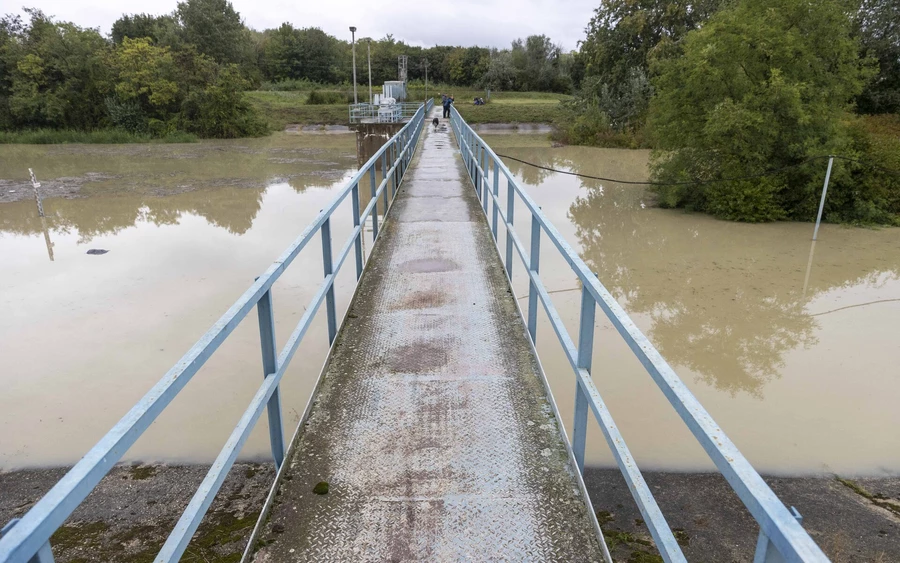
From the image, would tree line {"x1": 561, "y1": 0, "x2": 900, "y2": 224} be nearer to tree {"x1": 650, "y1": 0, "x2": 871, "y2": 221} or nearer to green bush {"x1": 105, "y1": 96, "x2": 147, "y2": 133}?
tree {"x1": 650, "y1": 0, "x2": 871, "y2": 221}

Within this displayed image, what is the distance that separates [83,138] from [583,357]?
34969 millimetres

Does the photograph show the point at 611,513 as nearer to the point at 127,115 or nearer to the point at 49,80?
the point at 127,115

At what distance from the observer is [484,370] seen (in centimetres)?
385

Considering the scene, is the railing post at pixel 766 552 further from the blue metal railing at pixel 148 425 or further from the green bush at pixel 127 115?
the green bush at pixel 127 115

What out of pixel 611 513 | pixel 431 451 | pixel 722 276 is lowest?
pixel 611 513

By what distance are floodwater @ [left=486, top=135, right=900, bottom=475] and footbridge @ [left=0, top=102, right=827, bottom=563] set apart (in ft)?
5.58

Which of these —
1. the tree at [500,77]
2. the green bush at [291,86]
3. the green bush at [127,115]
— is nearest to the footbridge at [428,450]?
the green bush at [127,115]

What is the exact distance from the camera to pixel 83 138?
103 feet

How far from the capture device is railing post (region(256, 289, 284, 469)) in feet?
8.89

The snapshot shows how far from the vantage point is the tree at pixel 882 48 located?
81.5 feet

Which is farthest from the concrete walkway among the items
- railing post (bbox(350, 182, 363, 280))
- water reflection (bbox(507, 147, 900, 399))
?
water reflection (bbox(507, 147, 900, 399))

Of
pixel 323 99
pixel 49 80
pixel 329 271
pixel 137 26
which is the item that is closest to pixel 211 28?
pixel 137 26

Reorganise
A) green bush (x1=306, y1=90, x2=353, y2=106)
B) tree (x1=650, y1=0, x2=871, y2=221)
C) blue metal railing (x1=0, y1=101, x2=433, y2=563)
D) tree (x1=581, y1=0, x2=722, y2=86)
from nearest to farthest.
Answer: blue metal railing (x1=0, y1=101, x2=433, y2=563)
tree (x1=650, y1=0, x2=871, y2=221)
tree (x1=581, y1=0, x2=722, y2=86)
green bush (x1=306, y1=90, x2=353, y2=106)

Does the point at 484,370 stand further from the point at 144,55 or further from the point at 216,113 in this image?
the point at 144,55
